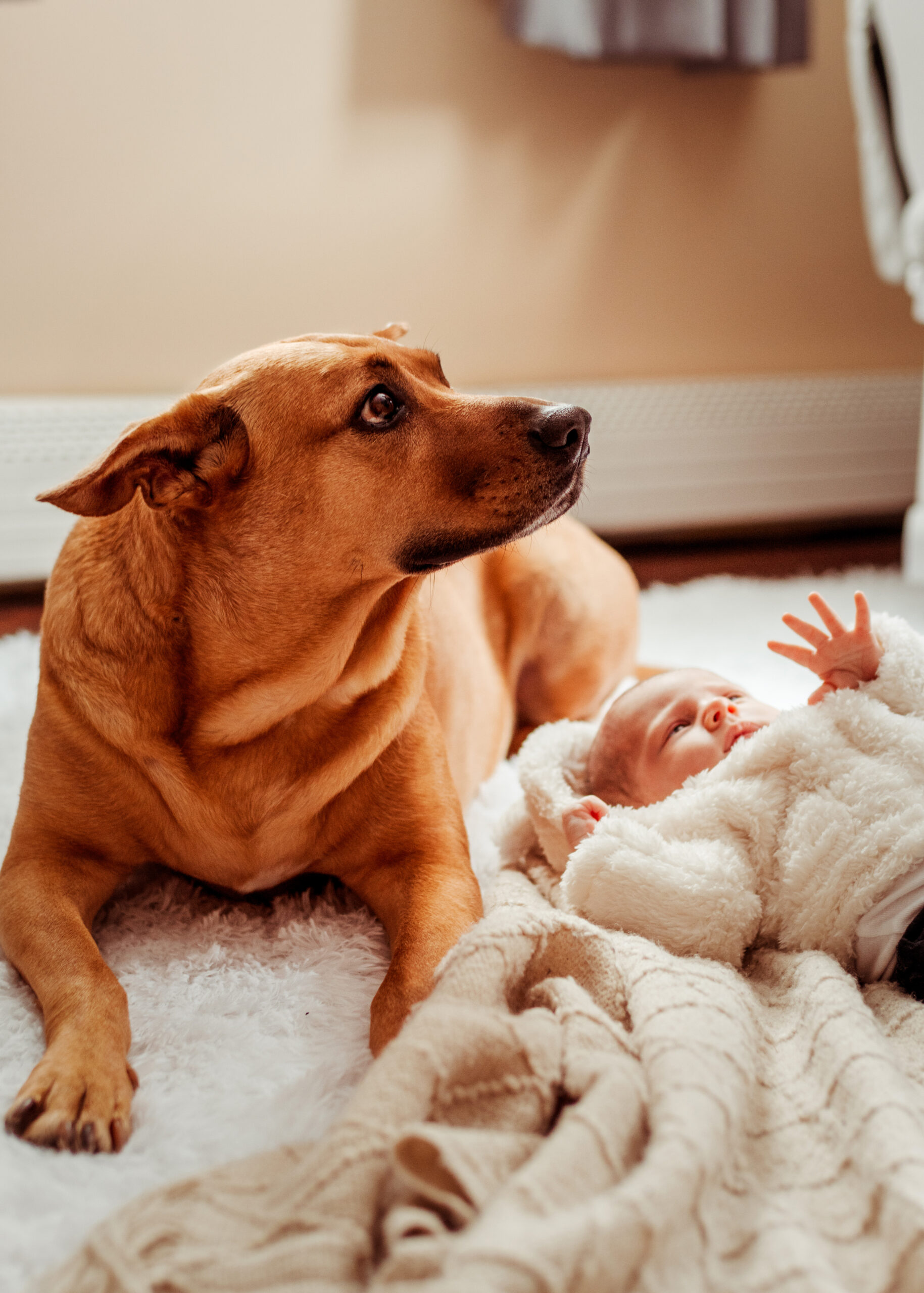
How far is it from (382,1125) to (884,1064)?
0.44m

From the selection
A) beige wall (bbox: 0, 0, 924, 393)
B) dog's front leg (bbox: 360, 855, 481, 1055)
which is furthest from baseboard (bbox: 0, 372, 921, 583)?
dog's front leg (bbox: 360, 855, 481, 1055)

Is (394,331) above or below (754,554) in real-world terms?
above

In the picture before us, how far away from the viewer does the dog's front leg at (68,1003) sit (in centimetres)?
98

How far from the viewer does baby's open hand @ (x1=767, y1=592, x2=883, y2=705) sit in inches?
52.1

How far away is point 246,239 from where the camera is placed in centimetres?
299

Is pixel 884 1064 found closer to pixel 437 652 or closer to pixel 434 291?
pixel 437 652

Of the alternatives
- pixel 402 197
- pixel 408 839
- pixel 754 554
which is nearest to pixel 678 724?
pixel 408 839

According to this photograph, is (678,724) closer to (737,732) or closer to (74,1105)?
(737,732)

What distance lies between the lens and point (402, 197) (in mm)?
3113

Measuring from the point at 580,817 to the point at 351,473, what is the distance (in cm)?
52

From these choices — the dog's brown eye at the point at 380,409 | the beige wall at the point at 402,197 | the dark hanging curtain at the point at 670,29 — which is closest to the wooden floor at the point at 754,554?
the beige wall at the point at 402,197

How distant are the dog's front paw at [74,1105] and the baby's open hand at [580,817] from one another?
0.61 m

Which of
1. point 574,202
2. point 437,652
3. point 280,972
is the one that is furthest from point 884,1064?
point 574,202

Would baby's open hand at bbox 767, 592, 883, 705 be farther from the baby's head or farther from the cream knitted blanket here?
the cream knitted blanket
